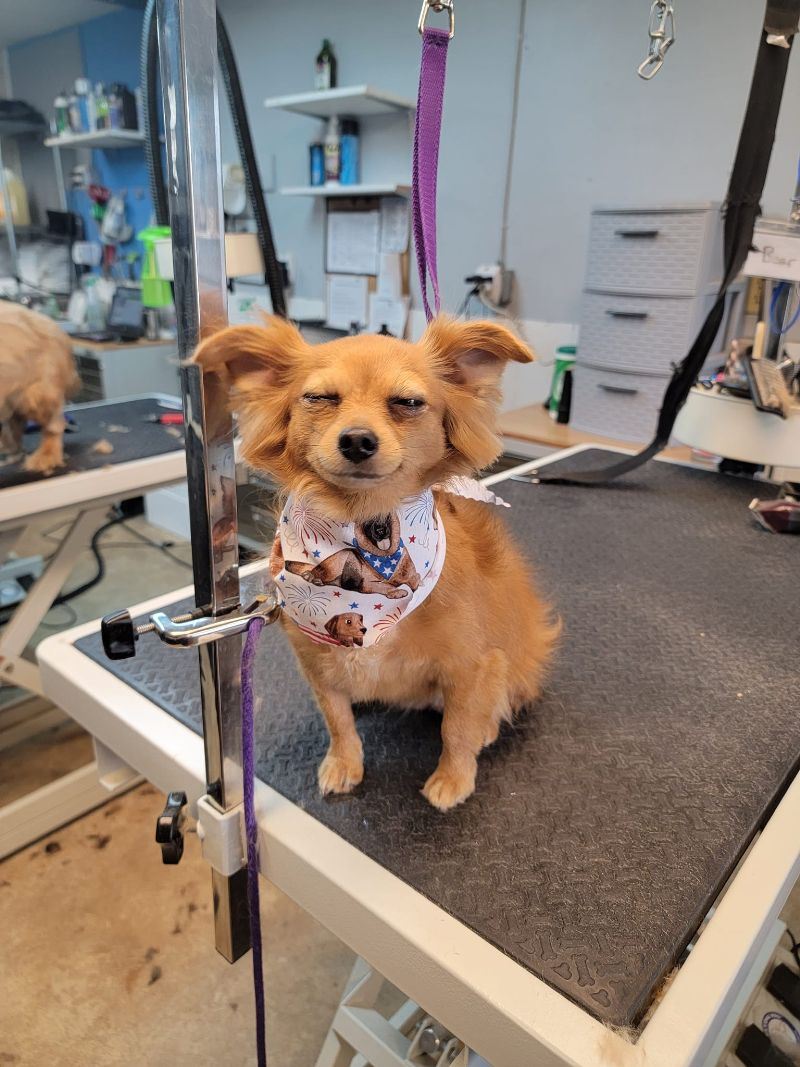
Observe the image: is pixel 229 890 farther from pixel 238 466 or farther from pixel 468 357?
pixel 468 357

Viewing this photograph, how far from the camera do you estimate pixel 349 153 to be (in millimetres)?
2689

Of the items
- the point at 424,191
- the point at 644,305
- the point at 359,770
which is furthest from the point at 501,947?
the point at 644,305

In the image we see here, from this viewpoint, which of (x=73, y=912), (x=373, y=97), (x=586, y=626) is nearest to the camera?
(x=586, y=626)

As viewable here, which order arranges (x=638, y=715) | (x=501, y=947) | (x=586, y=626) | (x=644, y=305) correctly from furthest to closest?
(x=644, y=305), (x=586, y=626), (x=638, y=715), (x=501, y=947)

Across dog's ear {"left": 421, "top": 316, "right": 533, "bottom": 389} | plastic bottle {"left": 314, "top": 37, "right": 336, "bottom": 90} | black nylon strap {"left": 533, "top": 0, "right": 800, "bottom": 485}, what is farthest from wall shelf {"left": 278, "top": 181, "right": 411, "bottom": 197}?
dog's ear {"left": 421, "top": 316, "right": 533, "bottom": 389}

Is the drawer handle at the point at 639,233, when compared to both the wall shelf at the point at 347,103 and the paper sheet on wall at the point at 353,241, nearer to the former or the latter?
the wall shelf at the point at 347,103

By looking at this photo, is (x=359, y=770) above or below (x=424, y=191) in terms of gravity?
below

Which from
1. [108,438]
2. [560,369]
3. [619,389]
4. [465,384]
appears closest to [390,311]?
[560,369]

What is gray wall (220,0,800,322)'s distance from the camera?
1869 millimetres

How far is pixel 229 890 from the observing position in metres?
0.65

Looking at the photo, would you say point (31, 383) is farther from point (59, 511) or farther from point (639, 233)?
point (639, 233)

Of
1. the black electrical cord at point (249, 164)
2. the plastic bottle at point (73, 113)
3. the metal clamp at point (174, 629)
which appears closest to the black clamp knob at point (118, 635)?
the metal clamp at point (174, 629)

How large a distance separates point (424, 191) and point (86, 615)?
2.14 m

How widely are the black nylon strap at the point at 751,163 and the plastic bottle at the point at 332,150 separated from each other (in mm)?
1783
